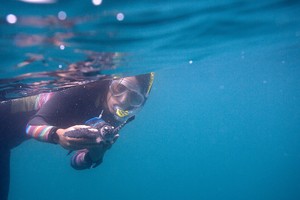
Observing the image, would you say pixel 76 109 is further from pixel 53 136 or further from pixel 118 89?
pixel 53 136

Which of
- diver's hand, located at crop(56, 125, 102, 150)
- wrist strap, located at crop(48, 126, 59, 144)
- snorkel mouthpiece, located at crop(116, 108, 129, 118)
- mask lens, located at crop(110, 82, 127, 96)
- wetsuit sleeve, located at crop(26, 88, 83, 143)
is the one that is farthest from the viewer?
mask lens, located at crop(110, 82, 127, 96)

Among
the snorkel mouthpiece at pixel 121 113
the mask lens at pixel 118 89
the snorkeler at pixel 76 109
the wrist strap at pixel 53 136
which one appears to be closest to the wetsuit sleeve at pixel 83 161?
the snorkeler at pixel 76 109

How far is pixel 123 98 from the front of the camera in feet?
22.7

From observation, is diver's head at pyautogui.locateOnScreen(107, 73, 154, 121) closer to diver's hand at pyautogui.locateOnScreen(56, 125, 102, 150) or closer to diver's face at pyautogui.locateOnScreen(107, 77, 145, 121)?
diver's face at pyautogui.locateOnScreen(107, 77, 145, 121)

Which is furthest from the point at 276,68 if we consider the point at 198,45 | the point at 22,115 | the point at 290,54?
the point at 22,115

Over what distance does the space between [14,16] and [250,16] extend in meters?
7.36

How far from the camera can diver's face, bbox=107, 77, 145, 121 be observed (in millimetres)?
6891

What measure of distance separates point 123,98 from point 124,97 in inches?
1.5

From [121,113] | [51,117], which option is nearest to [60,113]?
[51,117]

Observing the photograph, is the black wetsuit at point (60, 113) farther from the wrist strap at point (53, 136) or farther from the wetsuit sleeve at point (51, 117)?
the wrist strap at point (53, 136)

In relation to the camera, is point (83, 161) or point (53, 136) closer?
point (53, 136)

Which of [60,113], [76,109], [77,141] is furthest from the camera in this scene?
[76,109]

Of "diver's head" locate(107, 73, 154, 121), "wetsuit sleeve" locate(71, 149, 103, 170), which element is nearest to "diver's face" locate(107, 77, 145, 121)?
"diver's head" locate(107, 73, 154, 121)

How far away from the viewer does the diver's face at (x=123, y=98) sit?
6.89 m
